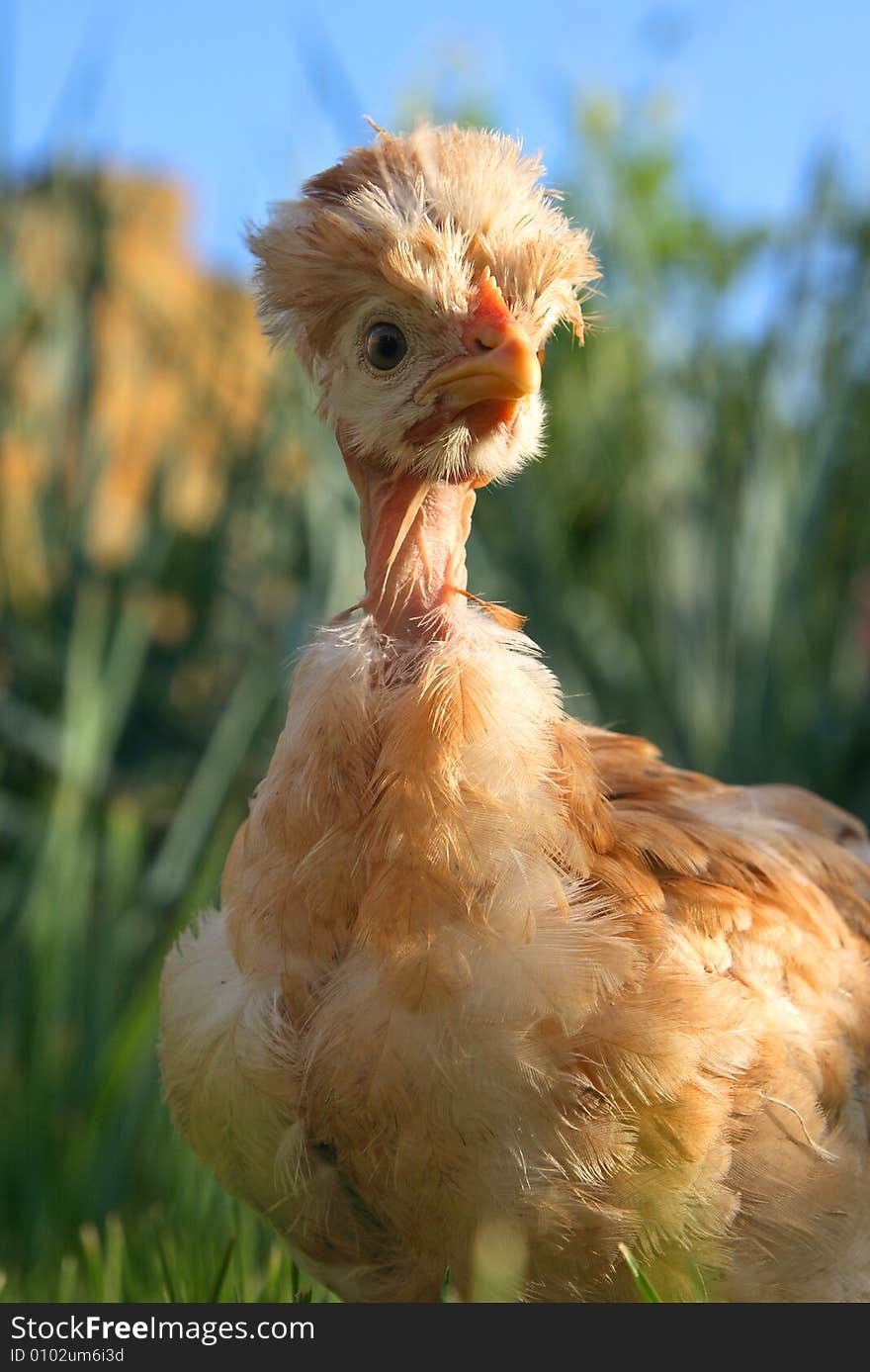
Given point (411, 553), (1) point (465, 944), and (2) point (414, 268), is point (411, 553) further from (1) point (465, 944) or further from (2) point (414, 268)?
(1) point (465, 944)

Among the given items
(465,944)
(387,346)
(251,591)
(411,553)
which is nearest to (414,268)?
(387,346)

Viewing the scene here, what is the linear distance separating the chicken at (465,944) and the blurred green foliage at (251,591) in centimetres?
89

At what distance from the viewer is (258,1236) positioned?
1.78 meters

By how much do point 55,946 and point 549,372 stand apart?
2104 millimetres

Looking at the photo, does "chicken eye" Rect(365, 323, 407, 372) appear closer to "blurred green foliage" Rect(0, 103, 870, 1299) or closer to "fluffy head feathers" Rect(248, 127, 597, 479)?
"fluffy head feathers" Rect(248, 127, 597, 479)

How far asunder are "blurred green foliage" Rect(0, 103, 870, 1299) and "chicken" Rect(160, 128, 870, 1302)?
89 centimetres

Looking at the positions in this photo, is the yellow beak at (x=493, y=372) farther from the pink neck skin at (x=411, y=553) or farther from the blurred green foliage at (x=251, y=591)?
the blurred green foliage at (x=251, y=591)

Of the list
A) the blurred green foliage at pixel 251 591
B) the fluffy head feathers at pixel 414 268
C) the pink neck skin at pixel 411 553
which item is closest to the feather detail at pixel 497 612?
the pink neck skin at pixel 411 553

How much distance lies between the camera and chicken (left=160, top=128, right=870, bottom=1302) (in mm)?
1024

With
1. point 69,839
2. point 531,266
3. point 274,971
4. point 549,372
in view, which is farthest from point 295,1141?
point 549,372

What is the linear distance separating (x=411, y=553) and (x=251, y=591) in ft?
6.66

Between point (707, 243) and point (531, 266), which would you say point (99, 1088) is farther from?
point (707, 243)

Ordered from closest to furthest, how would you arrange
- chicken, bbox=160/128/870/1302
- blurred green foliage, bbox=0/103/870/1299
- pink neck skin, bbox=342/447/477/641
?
chicken, bbox=160/128/870/1302 < pink neck skin, bbox=342/447/477/641 < blurred green foliage, bbox=0/103/870/1299

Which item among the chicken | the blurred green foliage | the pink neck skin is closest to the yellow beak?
the chicken
